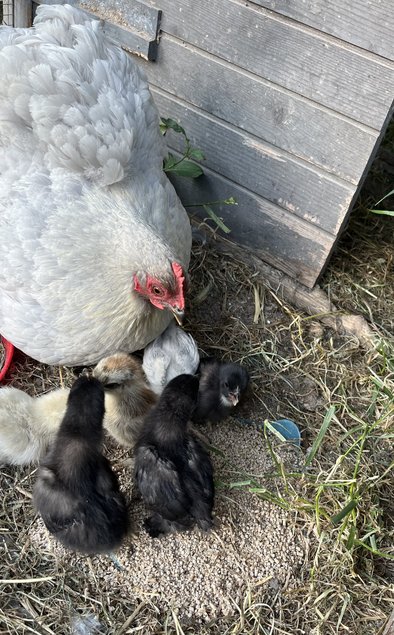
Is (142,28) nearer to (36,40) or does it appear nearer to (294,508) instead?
(36,40)

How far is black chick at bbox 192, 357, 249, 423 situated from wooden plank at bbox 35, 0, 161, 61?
1533 mm

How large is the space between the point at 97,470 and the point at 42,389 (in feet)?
2.25

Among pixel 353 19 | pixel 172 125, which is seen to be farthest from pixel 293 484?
pixel 353 19

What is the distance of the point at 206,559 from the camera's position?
2334 mm

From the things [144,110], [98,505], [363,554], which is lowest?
[363,554]

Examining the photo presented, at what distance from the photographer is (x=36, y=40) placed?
2.45 meters

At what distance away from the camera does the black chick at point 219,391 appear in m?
2.58

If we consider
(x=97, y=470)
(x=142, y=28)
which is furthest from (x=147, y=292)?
(x=142, y=28)

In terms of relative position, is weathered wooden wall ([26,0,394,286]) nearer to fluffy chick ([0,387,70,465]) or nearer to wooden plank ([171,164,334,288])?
wooden plank ([171,164,334,288])

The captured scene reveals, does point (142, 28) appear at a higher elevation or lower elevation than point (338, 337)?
higher

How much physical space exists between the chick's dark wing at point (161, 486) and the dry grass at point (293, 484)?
0.79 ft

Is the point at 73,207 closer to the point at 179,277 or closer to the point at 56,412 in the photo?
the point at 179,277

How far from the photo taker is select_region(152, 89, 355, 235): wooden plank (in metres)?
2.91

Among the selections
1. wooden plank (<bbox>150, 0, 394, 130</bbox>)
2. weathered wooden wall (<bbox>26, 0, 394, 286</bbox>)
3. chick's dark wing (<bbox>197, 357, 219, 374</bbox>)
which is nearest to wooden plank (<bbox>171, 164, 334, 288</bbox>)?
weathered wooden wall (<bbox>26, 0, 394, 286</bbox>)
